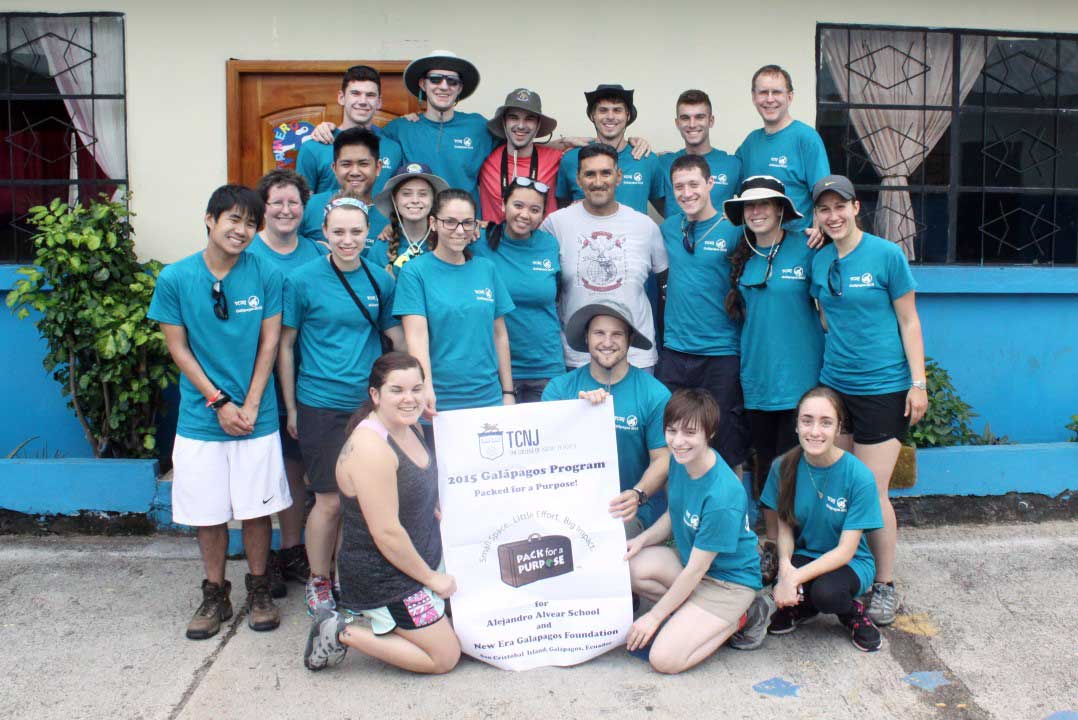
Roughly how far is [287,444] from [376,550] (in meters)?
1.08

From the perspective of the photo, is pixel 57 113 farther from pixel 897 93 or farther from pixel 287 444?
pixel 897 93

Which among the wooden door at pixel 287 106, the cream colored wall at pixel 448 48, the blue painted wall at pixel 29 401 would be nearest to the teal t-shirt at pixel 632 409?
the cream colored wall at pixel 448 48

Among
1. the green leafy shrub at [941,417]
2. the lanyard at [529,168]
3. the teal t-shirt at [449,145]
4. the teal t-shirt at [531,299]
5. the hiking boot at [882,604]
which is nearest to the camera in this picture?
the hiking boot at [882,604]

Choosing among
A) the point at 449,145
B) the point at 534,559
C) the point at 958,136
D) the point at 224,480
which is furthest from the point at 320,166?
the point at 958,136

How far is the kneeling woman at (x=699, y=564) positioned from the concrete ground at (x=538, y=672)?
0.37 ft

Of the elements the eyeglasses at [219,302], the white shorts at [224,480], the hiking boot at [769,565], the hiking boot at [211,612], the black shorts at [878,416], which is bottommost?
the hiking boot at [211,612]

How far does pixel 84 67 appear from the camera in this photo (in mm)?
5770

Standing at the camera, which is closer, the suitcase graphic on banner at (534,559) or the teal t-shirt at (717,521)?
the teal t-shirt at (717,521)

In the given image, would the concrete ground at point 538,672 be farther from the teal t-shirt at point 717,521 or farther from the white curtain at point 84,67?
the white curtain at point 84,67

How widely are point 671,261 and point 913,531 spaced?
2.09 m

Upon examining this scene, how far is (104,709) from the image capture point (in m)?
3.39

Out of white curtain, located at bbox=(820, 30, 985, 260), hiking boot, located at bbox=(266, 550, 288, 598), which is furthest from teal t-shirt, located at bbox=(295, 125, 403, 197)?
white curtain, located at bbox=(820, 30, 985, 260)

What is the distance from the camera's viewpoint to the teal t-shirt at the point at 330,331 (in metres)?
4.07

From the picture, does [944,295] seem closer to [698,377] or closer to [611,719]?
[698,377]
